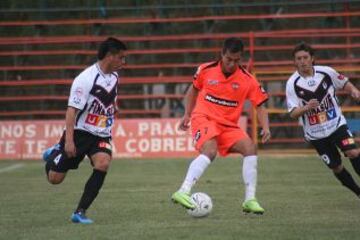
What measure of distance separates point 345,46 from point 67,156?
15464 millimetres

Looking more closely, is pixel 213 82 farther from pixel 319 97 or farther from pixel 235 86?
pixel 319 97

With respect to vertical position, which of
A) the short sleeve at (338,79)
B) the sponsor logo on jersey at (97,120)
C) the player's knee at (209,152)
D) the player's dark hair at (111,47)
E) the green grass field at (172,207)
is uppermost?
the player's dark hair at (111,47)

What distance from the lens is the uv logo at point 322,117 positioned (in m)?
10.3

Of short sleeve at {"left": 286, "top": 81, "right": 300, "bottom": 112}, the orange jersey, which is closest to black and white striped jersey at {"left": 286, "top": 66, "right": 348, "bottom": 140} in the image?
short sleeve at {"left": 286, "top": 81, "right": 300, "bottom": 112}

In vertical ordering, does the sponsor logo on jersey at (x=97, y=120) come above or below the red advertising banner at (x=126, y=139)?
above

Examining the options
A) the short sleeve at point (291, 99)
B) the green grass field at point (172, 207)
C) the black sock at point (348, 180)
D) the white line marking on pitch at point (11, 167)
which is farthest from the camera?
the white line marking on pitch at point (11, 167)

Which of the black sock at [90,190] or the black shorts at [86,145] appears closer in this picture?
the black sock at [90,190]

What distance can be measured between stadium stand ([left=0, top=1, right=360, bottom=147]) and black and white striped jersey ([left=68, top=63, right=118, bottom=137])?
14026 mm

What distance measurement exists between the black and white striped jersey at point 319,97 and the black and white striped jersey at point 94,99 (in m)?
2.44

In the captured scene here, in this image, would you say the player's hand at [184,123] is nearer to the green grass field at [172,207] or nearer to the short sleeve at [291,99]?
the green grass field at [172,207]

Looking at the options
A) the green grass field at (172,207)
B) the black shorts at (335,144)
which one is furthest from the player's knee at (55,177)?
the black shorts at (335,144)

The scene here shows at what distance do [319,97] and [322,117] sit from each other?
0.81 feet

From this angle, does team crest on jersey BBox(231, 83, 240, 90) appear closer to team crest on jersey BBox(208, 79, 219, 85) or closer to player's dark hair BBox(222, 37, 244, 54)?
team crest on jersey BBox(208, 79, 219, 85)

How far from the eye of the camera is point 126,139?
21.7 m
